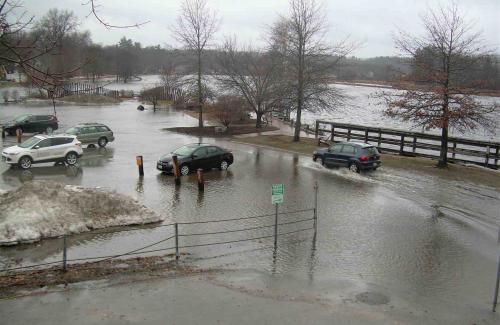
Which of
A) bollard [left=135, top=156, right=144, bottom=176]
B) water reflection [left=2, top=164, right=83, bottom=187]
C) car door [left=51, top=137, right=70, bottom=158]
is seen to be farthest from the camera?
car door [left=51, top=137, right=70, bottom=158]

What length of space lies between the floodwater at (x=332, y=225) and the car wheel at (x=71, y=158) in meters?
0.40

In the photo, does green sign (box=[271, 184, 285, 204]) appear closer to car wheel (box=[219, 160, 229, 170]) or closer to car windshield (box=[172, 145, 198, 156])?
car windshield (box=[172, 145, 198, 156])

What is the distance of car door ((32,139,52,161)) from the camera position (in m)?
23.6

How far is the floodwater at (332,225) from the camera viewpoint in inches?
482

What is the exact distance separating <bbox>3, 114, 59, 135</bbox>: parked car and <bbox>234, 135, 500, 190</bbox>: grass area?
1442 cm

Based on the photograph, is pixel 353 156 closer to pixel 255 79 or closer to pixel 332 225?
pixel 332 225

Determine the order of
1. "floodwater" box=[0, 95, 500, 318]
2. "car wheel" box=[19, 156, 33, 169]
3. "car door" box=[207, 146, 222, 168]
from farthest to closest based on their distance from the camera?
"car door" box=[207, 146, 222, 168] < "car wheel" box=[19, 156, 33, 169] < "floodwater" box=[0, 95, 500, 318]

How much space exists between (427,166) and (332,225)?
13890mm

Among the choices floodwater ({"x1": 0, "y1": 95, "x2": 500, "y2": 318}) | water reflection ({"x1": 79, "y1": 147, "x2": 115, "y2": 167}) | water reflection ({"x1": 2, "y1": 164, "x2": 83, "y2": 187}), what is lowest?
floodwater ({"x1": 0, "y1": 95, "x2": 500, "y2": 318})

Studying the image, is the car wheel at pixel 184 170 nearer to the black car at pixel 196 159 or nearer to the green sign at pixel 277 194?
the black car at pixel 196 159

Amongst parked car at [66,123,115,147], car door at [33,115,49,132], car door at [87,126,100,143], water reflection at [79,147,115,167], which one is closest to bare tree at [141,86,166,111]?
car door at [33,115,49,132]

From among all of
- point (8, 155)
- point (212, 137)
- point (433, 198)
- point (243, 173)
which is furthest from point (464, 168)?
point (8, 155)

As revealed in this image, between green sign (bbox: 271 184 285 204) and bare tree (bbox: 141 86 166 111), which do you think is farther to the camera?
bare tree (bbox: 141 86 166 111)

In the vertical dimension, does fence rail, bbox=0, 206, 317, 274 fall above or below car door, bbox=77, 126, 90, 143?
below
